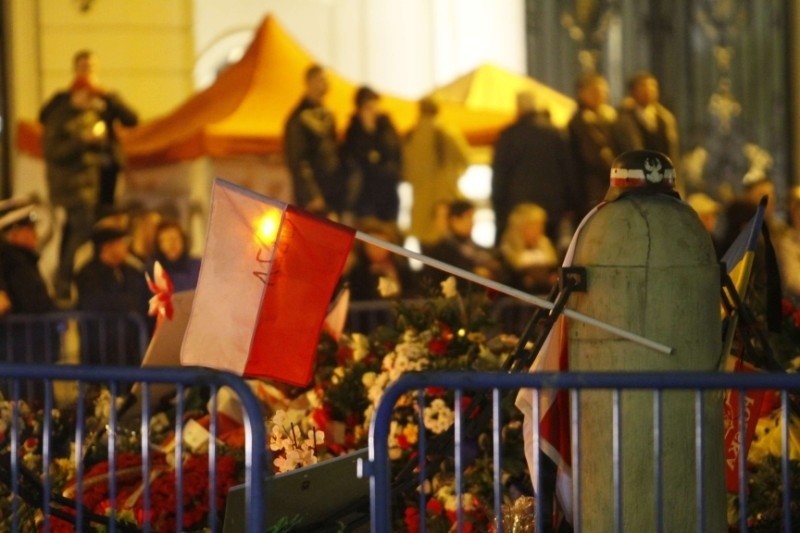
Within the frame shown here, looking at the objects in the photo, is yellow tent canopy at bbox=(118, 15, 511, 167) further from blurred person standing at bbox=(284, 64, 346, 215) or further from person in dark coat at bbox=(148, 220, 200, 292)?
person in dark coat at bbox=(148, 220, 200, 292)

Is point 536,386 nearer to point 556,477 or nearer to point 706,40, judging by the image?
point 556,477

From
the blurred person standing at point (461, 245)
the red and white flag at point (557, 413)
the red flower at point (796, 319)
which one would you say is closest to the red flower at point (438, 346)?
the red flower at point (796, 319)

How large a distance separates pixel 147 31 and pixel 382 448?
10948 mm

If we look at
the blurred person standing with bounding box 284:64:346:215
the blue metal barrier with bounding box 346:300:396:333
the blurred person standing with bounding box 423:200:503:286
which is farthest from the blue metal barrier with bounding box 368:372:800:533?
the blurred person standing with bounding box 284:64:346:215

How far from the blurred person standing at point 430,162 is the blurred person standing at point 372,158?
13 centimetres

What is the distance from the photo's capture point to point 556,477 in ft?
21.8

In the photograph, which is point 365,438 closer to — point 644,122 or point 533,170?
point 533,170

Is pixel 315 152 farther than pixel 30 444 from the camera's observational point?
Yes

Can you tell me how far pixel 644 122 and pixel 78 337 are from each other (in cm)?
528

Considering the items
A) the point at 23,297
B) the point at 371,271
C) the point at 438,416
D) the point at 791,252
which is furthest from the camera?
the point at 791,252

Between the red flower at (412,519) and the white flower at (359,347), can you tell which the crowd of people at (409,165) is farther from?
the red flower at (412,519)

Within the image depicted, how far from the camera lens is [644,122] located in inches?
609

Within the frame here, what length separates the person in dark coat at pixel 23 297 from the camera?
12.2m

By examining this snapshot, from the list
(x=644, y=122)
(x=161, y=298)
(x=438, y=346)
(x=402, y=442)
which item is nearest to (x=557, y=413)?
(x=402, y=442)
